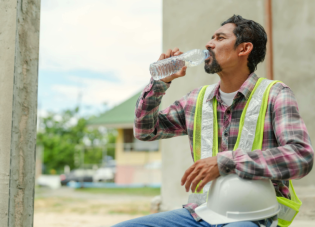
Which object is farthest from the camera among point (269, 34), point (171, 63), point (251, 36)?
point (269, 34)

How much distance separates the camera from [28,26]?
2.48m

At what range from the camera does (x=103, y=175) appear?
1151 inches

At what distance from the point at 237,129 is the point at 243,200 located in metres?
0.51

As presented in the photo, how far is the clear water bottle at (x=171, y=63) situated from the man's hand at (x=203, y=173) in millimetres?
721

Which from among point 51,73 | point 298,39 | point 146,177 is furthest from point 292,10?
point 51,73

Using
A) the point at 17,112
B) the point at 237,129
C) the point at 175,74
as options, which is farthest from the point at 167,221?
the point at 17,112

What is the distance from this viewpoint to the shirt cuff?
71.1 inches

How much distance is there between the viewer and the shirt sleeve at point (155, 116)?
2.31 meters

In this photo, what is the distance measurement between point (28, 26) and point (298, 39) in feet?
12.7

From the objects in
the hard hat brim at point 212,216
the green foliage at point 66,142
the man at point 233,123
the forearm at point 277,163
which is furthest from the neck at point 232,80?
the green foliage at point 66,142

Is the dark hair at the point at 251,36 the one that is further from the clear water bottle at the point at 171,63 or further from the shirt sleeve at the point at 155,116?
the shirt sleeve at the point at 155,116

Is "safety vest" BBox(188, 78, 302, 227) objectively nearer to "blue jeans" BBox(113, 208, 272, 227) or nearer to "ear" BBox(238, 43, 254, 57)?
"blue jeans" BBox(113, 208, 272, 227)

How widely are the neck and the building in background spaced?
811 inches

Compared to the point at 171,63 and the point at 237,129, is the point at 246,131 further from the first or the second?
the point at 171,63
